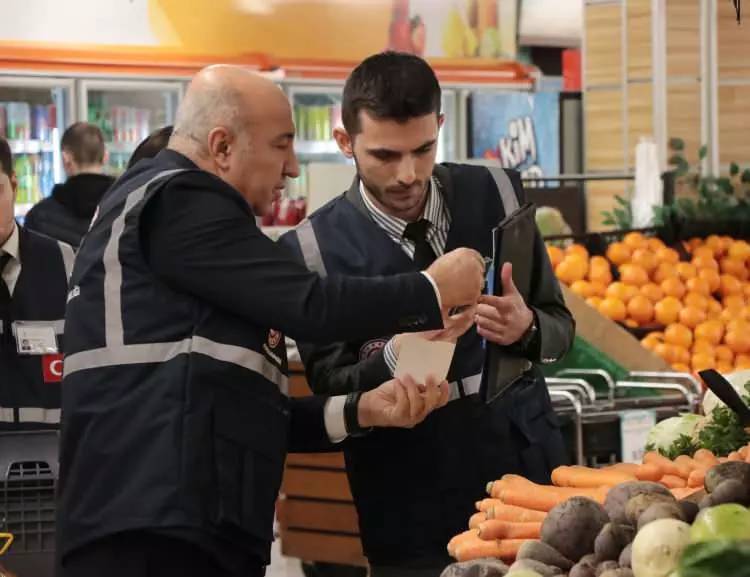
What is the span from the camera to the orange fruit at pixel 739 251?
251 inches

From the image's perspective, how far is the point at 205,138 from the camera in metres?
2.53

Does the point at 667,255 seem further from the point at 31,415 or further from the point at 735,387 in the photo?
the point at 31,415

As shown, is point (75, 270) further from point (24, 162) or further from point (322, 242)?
point (24, 162)

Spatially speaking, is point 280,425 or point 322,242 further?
point 322,242

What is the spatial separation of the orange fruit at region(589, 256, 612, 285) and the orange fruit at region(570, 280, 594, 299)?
0.22 feet

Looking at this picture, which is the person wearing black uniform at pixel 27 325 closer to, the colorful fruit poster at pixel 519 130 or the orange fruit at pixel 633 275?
the orange fruit at pixel 633 275

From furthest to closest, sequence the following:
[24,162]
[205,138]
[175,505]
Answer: [24,162]
[205,138]
[175,505]

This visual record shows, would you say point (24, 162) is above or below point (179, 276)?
above

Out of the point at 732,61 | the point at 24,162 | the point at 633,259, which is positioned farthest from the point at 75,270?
the point at 732,61

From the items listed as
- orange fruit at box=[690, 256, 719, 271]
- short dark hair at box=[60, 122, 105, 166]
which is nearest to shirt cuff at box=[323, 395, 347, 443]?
orange fruit at box=[690, 256, 719, 271]

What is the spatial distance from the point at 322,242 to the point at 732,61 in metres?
7.92

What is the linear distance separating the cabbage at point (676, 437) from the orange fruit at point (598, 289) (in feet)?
8.97

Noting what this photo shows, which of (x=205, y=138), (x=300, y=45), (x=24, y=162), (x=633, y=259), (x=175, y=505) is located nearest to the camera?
(x=175, y=505)

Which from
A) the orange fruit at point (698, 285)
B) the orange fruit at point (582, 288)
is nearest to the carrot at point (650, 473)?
the orange fruit at point (582, 288)
